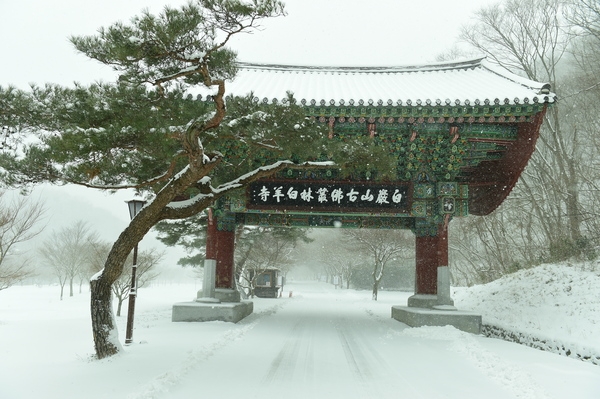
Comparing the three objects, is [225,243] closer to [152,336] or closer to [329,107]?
[152,336]

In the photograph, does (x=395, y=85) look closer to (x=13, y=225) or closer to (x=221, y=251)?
(x=221, y=251)

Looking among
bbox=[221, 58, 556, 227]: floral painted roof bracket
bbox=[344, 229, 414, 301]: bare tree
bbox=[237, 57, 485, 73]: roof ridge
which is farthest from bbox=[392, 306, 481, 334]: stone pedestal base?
bbox=[344, 229, 414, 301]: bare tree

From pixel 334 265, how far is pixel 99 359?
4618 centimetres

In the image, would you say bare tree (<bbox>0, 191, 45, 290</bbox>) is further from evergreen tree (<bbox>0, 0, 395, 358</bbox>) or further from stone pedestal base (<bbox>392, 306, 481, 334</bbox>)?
stone pedestal base (<bbox>392, 306, 481, 334</bbox>)

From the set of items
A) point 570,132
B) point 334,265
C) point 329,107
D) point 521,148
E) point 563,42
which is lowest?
point 334,265

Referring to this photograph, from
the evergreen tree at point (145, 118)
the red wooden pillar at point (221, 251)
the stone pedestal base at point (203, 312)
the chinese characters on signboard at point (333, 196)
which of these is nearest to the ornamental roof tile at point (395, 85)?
the evergreen tree at point (145, 118)

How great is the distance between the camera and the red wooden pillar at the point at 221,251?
11.3 meters

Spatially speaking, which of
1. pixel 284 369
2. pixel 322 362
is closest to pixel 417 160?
pixel 322 362

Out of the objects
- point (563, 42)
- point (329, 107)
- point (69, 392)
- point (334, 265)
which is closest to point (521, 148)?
point (329, 107)

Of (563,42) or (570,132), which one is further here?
(570,132)

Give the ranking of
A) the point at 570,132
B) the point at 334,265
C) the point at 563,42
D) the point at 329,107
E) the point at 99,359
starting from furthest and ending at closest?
the point at 334,265
the point at 570,132
the point at 563,42
the point at 329,107
the point at 99,359

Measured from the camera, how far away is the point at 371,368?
6.10 meters

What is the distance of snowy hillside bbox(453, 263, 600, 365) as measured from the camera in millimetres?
8062

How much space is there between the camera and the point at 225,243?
11.5 metres
